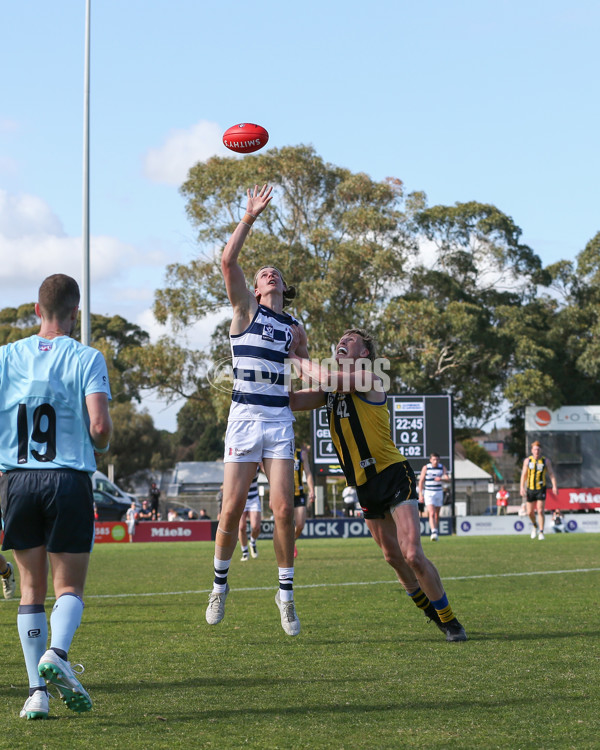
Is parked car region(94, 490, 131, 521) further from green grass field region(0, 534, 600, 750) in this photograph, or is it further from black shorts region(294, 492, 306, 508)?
green grass field region(0, 534, 600, 750)

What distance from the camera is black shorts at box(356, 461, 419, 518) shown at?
6746mm

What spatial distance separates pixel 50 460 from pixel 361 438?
2.90 meters

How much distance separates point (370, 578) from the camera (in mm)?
12836

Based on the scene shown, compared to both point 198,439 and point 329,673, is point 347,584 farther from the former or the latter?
point 198,439

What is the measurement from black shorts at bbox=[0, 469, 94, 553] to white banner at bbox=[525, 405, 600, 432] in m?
44.4

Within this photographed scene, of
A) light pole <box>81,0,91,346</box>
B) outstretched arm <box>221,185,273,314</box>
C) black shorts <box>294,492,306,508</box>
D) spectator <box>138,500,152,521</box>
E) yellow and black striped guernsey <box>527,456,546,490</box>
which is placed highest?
light pole <box>81,0,91,346</box>

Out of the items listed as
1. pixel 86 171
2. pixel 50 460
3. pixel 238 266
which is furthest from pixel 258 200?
pixel 86 171

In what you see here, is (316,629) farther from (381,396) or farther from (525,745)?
(525,745)

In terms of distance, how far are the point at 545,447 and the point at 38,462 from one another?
45535 millimetres

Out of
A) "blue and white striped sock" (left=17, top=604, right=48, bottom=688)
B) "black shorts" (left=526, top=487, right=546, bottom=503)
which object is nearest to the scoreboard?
"black shorts" (left=526, top=487, right=546, bottom=503)

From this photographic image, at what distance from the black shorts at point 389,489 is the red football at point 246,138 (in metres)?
2.83

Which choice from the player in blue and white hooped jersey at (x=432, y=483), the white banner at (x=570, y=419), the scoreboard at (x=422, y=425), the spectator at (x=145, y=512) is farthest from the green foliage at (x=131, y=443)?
the player in blue and white hooped jersey at (x=432, y=483)

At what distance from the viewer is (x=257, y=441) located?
21.9 ft

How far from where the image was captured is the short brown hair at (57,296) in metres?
4.55
